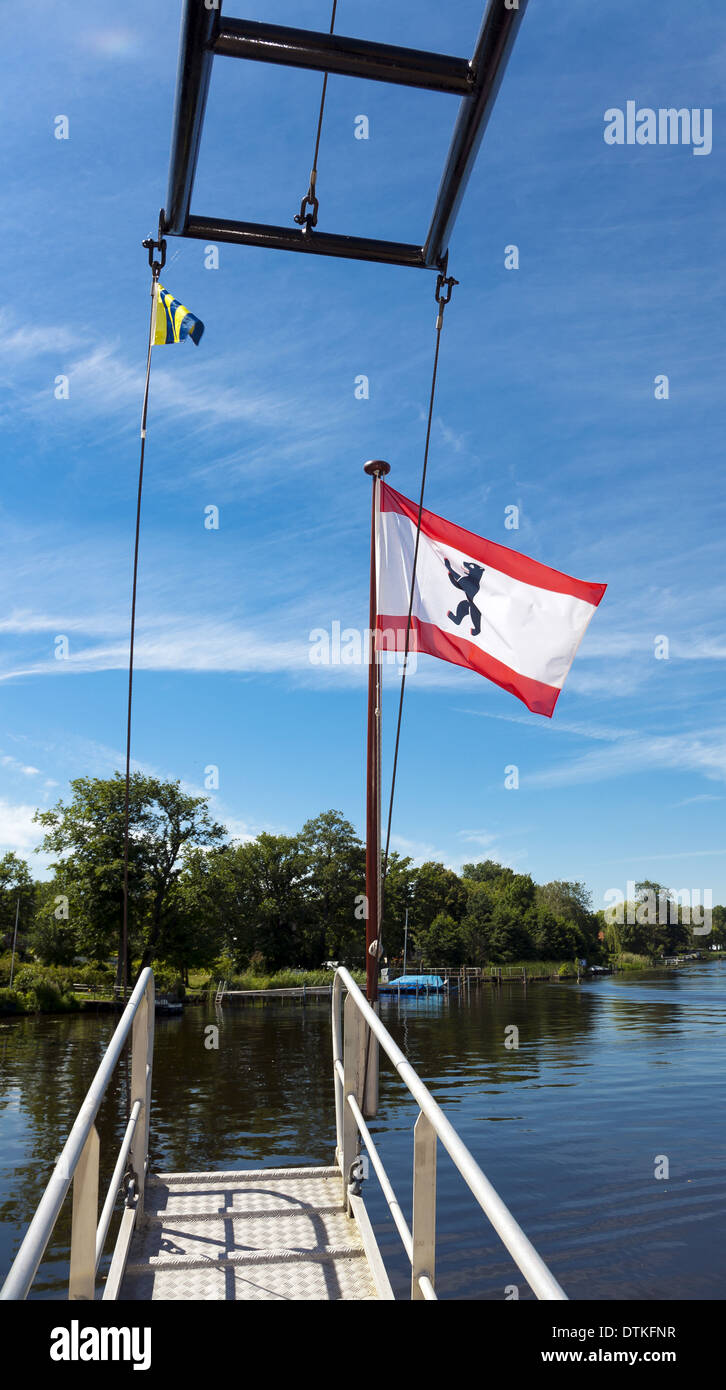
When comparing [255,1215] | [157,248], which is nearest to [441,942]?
[255,1215]

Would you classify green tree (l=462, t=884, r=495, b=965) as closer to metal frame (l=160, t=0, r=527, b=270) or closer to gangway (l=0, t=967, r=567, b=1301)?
gangway (l=0, t=967, r=567, b=1301)

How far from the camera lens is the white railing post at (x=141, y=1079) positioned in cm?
534

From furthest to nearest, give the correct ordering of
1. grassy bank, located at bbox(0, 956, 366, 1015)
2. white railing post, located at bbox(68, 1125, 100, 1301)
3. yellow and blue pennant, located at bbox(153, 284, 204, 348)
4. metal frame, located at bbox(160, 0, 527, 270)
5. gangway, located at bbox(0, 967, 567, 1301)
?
grassy bank, located at bbox(0, 956, 366, 1015)
yellow and blue pennant, located at bbox(153, 284, 204, 348)
white railing post, located at bbox(68, 1125, 100, 1301)
gangway, located at bbox(0, 967, 567, 1301)
metal frame, located at bbox(160, 0, 527, 270)

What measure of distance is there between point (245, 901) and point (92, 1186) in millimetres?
93783

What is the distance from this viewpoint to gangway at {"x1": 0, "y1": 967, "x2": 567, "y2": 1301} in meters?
3.00

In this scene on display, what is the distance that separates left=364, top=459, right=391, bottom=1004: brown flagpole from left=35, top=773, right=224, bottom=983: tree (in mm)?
57994

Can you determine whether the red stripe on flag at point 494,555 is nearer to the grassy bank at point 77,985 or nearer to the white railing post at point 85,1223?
the white railing post at point 85,1223

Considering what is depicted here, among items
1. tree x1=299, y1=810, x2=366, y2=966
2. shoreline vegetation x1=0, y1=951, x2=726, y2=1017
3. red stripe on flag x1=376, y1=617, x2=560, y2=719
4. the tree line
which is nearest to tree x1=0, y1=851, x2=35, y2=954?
the tree line

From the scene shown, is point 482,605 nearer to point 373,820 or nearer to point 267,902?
point 373,820

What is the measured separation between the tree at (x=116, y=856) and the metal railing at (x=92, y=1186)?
59499 millimetres

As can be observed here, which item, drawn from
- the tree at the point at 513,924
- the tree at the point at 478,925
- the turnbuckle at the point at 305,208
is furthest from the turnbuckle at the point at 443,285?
the tree at the point at 513,924

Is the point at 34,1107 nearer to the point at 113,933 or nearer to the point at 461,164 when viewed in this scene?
the point at 461,164
